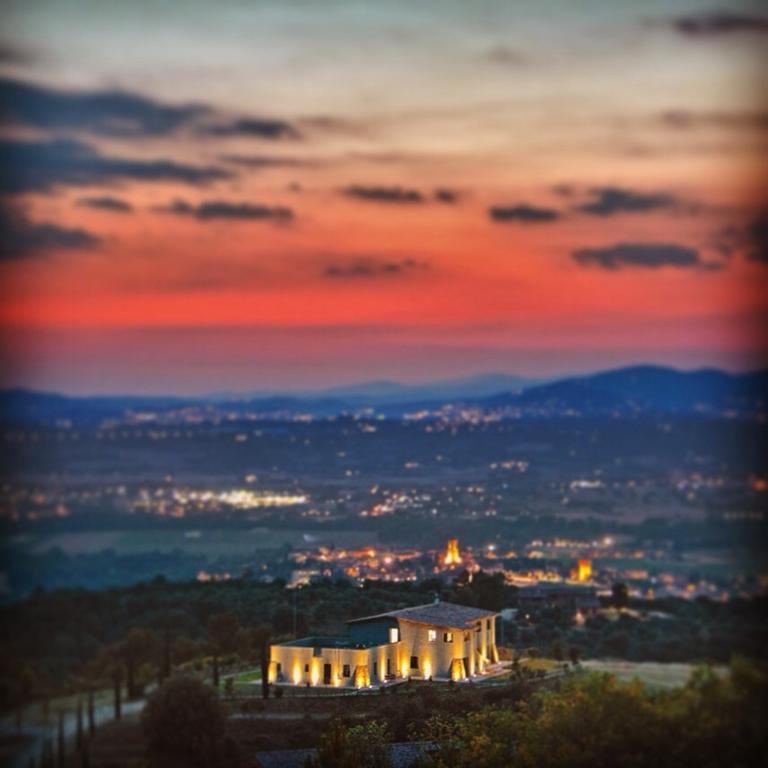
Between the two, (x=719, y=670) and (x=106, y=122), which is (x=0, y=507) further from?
(x=719, y=670)

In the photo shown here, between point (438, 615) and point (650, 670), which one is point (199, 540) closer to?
point (438, 615)

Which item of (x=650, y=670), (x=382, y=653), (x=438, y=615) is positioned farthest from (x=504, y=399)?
(x=650, y=670)

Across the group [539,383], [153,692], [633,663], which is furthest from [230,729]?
[539,383]

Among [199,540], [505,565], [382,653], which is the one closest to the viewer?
[382,653]

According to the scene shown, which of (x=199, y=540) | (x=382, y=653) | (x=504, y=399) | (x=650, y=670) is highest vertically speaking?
(x=504, y=399)

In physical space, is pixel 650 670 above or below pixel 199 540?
below
